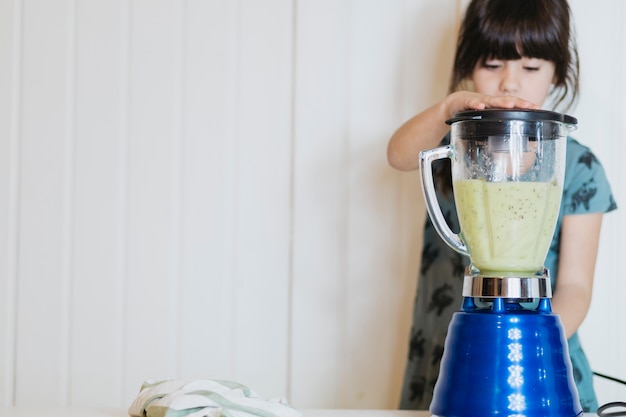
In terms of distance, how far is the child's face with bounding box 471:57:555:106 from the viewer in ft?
4.23

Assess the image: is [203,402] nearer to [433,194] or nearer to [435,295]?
[433,194]

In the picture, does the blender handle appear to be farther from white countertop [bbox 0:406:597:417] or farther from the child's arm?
white countertop [bbox 0:406:597:417]

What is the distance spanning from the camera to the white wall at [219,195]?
5.42 ft

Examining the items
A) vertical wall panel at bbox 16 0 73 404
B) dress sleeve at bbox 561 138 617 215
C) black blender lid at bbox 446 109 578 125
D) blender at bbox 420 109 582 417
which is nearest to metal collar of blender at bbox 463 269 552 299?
blender at bbox 420 109 582 417

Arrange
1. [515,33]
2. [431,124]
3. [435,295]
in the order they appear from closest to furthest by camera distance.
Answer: [431,124]
[515,33]
[435,295]

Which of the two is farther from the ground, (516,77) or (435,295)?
(516,77)

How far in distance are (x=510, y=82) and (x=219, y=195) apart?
640mm

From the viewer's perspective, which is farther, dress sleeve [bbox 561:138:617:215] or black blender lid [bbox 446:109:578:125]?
dress sleeve [bbox 561:138:617:215]

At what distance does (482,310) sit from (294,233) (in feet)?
2.84

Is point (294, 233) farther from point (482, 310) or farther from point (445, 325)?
point (482, 310)

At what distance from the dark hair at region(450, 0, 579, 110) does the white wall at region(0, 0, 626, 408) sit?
29cm

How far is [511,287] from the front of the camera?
0.80 m

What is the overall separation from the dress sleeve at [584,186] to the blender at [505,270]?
0.47m

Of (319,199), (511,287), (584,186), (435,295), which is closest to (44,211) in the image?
(319,199)
